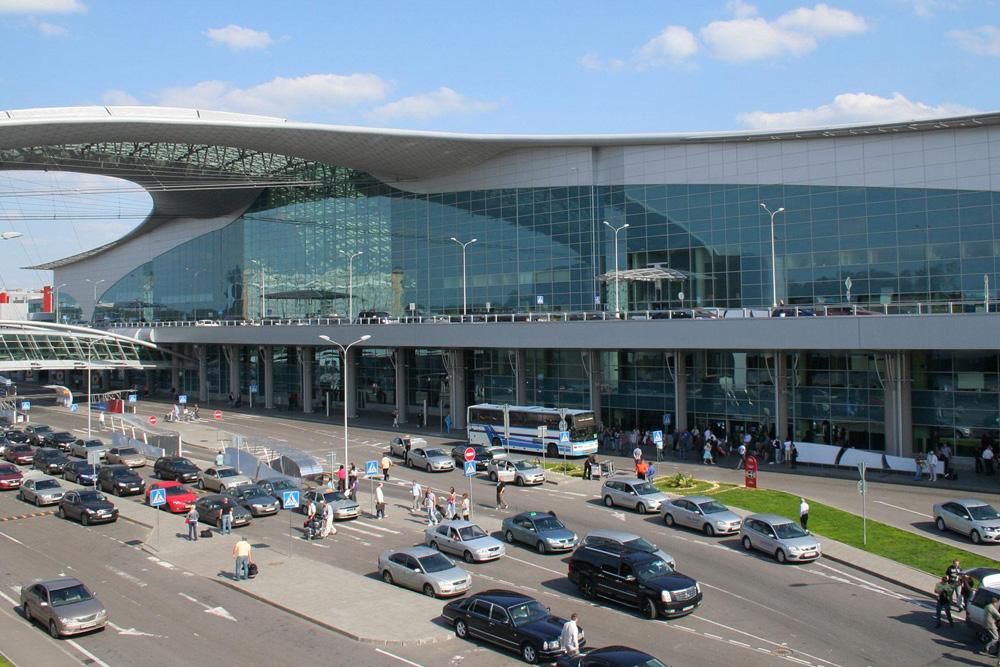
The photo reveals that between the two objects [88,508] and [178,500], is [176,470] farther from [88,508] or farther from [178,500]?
[88,508]

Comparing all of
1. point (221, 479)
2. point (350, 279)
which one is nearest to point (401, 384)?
point (350, 279)

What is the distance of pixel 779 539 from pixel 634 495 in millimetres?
7677

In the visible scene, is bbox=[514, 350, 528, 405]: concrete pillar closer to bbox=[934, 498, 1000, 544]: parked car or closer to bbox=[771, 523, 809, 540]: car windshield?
bbox=[934, 498, 1000, 544]: parked car

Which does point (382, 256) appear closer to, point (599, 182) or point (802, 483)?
point (599, 182)

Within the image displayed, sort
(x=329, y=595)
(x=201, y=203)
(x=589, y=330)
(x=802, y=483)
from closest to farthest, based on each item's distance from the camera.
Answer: (x=329, y=595) → (x=802, y=483) → (x=589, y=330) → (x=201, y=203)

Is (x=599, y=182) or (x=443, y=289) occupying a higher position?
(x=599, y=182)

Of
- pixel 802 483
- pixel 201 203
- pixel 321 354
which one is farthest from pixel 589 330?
pixel 201 203

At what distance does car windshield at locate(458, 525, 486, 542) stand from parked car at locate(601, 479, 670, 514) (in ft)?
25.4

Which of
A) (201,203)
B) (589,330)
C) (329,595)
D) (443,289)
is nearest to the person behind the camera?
(329,595)

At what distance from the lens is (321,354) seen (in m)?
75.6

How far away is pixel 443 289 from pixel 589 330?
2408 centimetres

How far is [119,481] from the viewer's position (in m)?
38.1

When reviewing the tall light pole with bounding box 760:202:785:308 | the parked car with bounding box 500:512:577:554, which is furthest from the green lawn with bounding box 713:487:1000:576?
the tall light pole with bounding box 760:202:785:308

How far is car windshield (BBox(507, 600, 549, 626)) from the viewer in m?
17.9
